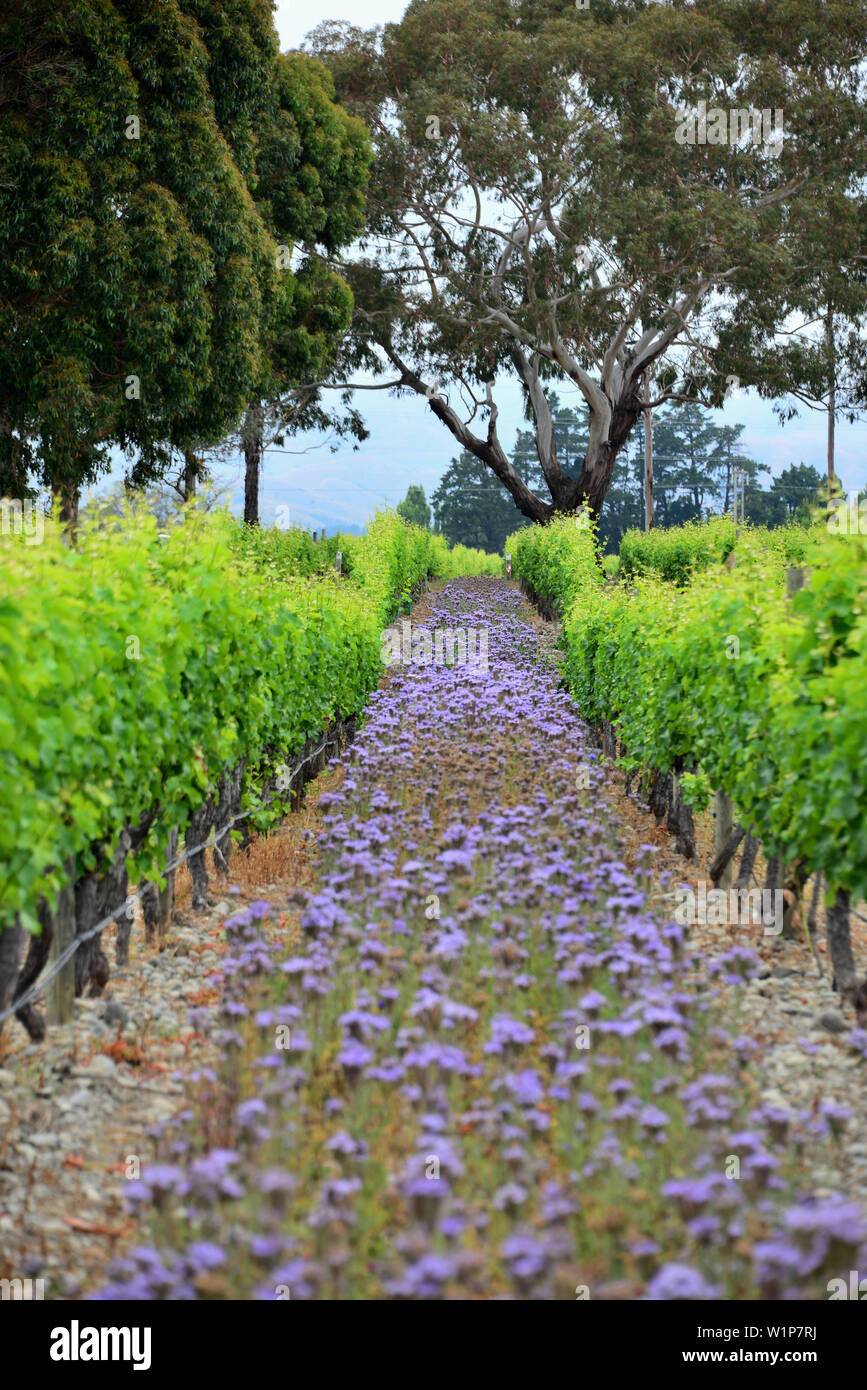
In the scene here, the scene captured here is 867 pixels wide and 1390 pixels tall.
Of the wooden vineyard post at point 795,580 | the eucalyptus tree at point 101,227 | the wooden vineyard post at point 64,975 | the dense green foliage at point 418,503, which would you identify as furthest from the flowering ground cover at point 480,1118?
the dense green foliage at point 418,503

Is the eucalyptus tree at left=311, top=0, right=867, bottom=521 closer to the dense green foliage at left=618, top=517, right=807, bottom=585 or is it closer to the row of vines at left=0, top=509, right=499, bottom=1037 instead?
the dense green foliage at left=618, top=517, right=807, bottom=585

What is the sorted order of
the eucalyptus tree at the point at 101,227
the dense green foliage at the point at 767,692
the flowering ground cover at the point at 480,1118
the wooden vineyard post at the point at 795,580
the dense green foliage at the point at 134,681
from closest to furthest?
1. the flowering ground cover at the point at 480,1118
2. the dense green foliage at the point at 134,681
3. the dense green foliage at the point at 767,692
4. the wooden vineyard post at the point at 795,580
5. the eucalyptus tree at the point at 101,227

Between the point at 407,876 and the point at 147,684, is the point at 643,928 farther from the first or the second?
the point at 147,684

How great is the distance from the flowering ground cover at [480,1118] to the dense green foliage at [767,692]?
772 mm

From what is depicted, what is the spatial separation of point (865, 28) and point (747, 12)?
9.34ft

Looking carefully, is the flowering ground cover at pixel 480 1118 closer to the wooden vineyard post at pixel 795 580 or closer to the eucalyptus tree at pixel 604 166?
the wooden vineyard post at pixel 795 580

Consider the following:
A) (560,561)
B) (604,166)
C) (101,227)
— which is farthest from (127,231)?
(604,166)

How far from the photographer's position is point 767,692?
5867 mm

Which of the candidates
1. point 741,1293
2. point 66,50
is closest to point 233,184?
point 66,50

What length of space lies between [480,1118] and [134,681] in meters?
2.45

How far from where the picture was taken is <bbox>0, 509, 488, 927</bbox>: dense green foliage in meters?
3.86

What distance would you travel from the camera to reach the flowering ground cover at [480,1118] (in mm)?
2834

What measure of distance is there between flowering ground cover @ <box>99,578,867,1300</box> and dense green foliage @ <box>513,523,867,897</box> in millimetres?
772

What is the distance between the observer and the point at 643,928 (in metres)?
4.96
